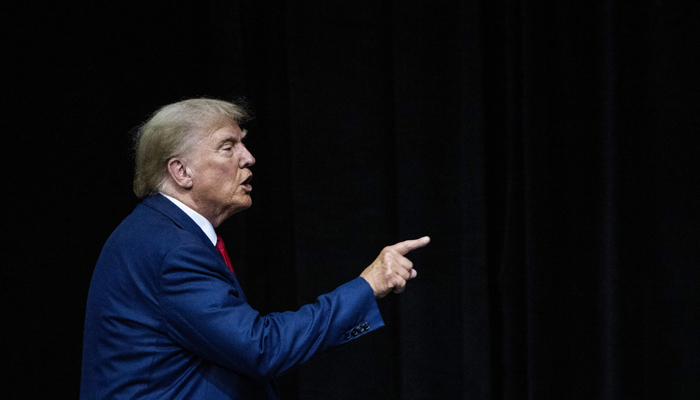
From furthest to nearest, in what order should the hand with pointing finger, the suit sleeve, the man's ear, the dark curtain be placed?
the dark curtain, the man's ear, the hand with pointing finger, the suit sleeve

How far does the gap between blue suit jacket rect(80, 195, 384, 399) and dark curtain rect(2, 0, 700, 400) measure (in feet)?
2.63

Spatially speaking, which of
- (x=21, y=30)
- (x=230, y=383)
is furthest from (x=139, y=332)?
(x=21, y=30)

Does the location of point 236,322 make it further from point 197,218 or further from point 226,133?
point 226,133

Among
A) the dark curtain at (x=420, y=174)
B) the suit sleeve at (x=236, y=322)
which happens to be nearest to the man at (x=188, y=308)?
the suit sleeve at (x=236, y=322)

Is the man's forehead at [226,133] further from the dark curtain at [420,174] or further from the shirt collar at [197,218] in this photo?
the dark curtain at [420,174]

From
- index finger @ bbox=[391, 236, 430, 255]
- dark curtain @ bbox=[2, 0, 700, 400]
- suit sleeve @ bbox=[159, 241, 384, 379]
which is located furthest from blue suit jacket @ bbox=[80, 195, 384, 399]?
dark curtain @ bbox=[2, 0, 700, 400]

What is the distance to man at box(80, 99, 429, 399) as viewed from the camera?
1.09 metres

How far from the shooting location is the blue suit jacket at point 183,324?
1082 mm

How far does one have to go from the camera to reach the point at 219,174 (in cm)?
133

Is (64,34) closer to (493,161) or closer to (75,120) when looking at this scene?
(75,120)

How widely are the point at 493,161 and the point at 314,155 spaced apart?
2.08ft

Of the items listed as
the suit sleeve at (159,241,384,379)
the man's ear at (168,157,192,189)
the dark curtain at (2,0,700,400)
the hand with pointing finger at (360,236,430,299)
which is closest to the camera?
the suit sleeve at (159,241,384,379)

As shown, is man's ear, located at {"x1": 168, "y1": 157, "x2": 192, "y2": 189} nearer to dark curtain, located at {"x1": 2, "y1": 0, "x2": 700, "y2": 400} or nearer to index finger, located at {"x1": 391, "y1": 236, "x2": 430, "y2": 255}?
index finger, located at {"x1": 391, "y1": 236, "x2": 430, "y2": 255}

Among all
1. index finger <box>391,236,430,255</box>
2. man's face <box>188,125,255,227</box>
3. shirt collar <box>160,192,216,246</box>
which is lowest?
index finger <box>391,236,430,255</box>
